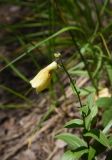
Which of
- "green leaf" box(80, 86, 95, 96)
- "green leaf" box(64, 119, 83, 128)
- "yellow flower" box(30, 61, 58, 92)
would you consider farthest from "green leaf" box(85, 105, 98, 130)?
"green leaf" box(80, 86, 95, 96)

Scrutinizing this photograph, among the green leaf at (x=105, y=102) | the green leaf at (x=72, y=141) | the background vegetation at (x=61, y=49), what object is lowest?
the green leaf at (x=72, y=141)

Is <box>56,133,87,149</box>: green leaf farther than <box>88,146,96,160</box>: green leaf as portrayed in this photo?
Yes

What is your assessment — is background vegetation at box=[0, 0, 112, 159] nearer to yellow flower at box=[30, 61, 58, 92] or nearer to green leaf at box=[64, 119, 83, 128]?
green leaf at box=[64, 119, 83, 128]

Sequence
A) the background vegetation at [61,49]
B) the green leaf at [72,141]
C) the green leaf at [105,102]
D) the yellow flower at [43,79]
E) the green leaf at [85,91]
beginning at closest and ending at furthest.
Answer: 1. the yellow flower at [43,79]
2. the green leaf at [72,141]
3. the green leaf at [105,102]
4. the green leaf at [85,91]
5. the background vegetation at [61,49]

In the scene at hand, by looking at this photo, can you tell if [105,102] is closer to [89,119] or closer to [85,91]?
[85,91]

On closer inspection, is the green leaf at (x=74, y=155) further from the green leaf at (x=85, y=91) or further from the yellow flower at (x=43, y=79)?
the green leaf at (x=85, y=91)

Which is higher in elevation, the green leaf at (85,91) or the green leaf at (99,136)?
the green leaf at (85,91)

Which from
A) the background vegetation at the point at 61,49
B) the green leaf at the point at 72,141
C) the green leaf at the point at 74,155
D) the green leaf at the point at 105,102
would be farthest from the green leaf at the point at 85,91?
the green leaf at the point at 74,155

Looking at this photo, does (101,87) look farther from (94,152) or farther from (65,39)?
(94,152)

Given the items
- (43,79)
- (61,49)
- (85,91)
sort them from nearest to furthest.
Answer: (43,79), (85,91), (61,49)

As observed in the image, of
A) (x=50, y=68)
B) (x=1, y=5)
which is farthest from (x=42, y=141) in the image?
(x=1, y=5)

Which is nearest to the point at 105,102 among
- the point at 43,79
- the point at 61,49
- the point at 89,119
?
the point at 89,119
